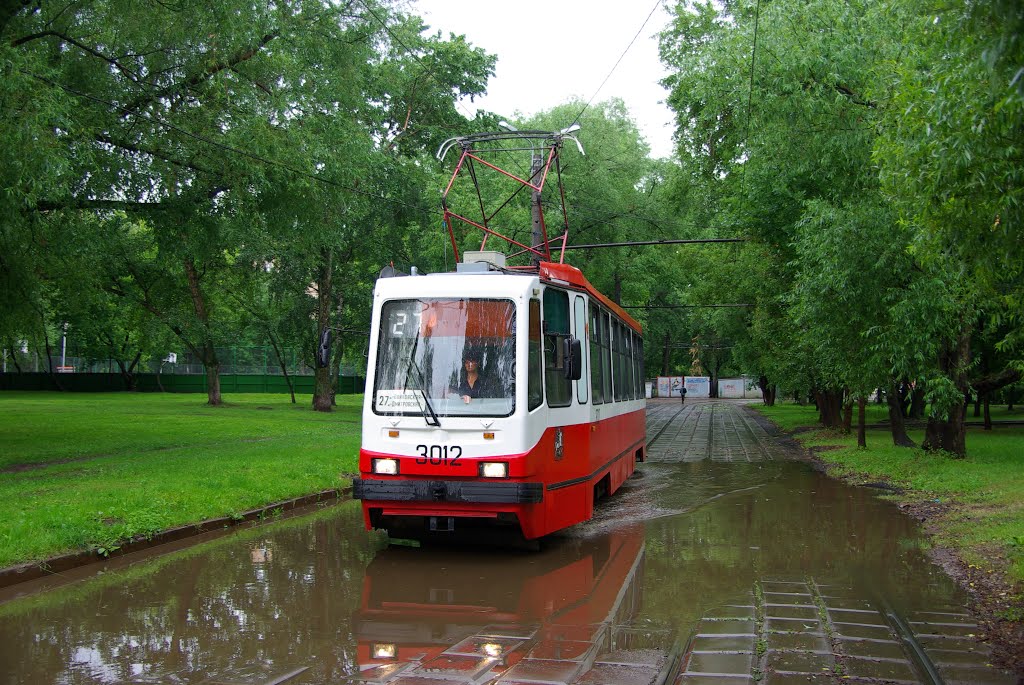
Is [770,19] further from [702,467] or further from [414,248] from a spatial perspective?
[414,248]

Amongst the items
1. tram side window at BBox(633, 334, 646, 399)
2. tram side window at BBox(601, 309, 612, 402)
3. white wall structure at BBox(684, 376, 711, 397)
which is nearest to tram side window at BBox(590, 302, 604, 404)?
tram side window at BBox(601, 309, 612, 402)

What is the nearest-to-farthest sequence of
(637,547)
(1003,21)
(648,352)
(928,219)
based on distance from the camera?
(1003,21)
(928,219)
(637,547)
(648,352)

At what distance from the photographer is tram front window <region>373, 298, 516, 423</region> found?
10500 mm

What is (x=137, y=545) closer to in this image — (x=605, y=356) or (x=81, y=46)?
(x=605, y=356)

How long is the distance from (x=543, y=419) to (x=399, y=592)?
8.74ft

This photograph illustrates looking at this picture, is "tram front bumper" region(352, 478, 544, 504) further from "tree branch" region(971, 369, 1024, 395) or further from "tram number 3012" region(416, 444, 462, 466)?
"tree branch" region(971, 369, 1024, 395)

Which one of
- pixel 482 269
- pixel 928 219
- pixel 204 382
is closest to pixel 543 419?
pixel 482 269

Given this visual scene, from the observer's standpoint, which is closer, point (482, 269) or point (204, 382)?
point (482, 269)

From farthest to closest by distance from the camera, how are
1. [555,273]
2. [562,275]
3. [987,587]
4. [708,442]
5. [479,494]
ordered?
[708,442] < [562,275] < [555,273] < [479,494] < [987,587]

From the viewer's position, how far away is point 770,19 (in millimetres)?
22516

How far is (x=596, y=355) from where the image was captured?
13469 millimetres

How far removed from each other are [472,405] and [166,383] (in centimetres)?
7254

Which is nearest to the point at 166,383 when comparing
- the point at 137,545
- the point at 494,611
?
the point at 137,545

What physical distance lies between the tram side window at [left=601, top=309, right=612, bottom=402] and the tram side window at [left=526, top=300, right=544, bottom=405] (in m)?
3.27
